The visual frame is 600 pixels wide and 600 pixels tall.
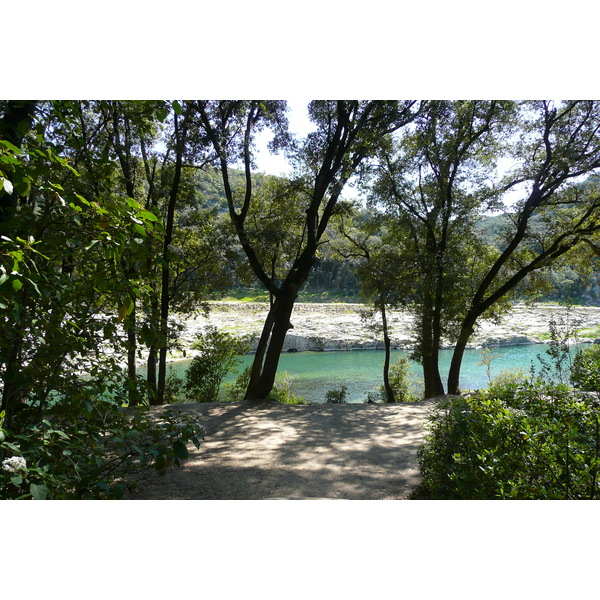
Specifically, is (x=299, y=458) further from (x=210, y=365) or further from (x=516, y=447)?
(x=210, y=365)

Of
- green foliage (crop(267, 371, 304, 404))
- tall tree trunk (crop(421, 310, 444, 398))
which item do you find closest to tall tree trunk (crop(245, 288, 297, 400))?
green foliage (crop(267, 371, 304, 404))

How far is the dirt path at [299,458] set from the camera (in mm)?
2533

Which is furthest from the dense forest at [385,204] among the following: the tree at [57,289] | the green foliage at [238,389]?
the tree at [57,289]

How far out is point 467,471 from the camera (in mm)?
1811

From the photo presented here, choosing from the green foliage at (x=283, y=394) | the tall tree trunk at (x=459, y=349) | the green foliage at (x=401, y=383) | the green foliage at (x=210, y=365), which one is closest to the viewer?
the tall tree trunk at (x=459, y=349)

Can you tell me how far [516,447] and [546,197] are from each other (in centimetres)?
493

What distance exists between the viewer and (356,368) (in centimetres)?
1292

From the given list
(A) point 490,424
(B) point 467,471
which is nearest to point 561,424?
(A) point 490,424

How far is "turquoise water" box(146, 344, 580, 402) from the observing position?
392 inches

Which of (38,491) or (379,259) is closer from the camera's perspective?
(38,491)

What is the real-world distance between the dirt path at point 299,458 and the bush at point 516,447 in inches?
21.8

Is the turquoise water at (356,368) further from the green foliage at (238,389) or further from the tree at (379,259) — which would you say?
the tree at (379,259)

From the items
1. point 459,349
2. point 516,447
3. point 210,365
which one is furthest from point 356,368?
point 516,447

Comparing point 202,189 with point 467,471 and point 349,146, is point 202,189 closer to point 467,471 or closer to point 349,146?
Answer: point 349,146
